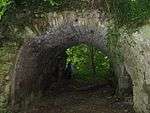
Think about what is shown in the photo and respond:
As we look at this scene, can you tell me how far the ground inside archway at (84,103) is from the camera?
1030 cm

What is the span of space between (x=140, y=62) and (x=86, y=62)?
9.10 meters

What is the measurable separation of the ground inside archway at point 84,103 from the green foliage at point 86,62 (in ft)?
9.92

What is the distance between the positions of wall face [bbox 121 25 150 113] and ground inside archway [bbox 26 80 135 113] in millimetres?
1468

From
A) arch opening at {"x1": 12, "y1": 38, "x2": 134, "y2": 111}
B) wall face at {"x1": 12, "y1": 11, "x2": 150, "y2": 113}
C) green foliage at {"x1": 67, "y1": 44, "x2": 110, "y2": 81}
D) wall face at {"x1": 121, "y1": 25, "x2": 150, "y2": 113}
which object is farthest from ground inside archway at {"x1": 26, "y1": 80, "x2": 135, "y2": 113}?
green foliage at {"x1": 67, "y1": 44, "x2": 110, "y2": 81}

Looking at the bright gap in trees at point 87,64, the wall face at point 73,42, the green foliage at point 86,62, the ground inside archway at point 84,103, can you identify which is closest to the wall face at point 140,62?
the wall face at point 73,42

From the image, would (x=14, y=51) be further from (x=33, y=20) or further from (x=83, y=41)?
(x=83, y=41)

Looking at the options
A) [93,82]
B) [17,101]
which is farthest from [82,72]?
[17,101]

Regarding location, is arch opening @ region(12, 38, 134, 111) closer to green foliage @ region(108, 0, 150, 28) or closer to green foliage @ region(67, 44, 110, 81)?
green foliage @ region(108, 0, 150, 28)

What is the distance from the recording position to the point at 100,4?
8336 millimetres

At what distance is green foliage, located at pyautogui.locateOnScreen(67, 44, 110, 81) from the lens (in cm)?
1623

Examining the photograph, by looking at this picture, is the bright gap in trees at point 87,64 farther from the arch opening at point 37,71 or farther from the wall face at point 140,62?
the wall face at point 140,62

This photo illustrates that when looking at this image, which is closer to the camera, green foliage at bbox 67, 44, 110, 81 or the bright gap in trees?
the bright gap in trees

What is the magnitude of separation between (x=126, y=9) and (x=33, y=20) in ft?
6.37

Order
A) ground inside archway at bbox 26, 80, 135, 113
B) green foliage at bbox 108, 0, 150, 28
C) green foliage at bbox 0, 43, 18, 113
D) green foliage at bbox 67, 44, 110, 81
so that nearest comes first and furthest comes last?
green foliage at bbox 108, 0, 150, 28 → green foliage at bbox 0, 43, 18, 113 → ground inside archway at bbox 26, 80, 135, 113 → green foliage at bbox 67, 44, 110, 81
